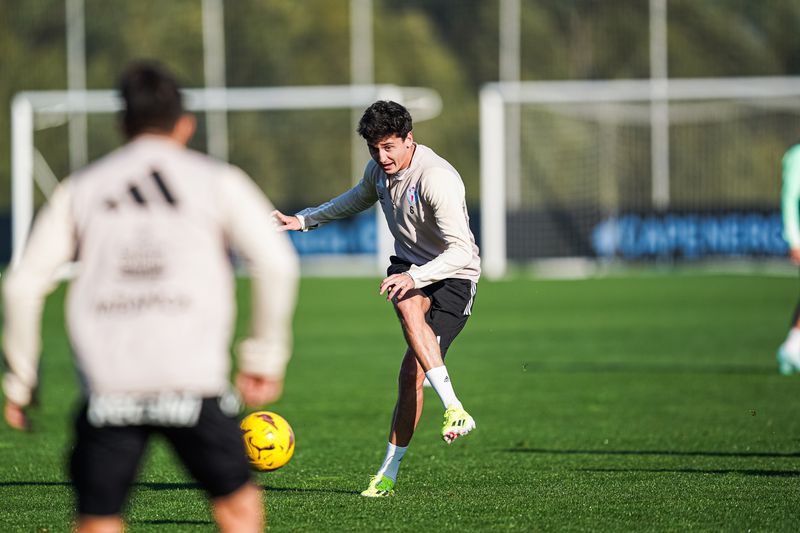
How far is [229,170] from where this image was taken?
417 cm

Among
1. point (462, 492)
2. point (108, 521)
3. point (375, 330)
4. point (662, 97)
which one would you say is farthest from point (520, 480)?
point (662, 97)

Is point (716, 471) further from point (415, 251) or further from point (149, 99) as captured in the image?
point (149, 99)

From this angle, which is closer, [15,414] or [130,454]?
[130,454]

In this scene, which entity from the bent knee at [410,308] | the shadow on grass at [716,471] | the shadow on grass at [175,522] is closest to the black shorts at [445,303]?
the bent knee at [410,308]

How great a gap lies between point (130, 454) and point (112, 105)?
2813cm

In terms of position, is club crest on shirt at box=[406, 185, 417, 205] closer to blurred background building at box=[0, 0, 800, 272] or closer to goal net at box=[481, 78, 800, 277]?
goal net at box=[481, 78, 800, 277]

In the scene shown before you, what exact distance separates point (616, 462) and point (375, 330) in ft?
38.8

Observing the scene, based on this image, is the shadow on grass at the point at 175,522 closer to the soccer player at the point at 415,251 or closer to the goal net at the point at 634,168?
the soccer player at the point at 415,251

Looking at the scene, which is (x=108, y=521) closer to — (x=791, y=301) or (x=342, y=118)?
(x=791, y=301)

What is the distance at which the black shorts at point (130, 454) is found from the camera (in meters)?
4.19

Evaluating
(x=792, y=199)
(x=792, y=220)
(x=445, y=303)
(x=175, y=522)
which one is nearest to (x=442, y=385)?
(x=445, y=303)

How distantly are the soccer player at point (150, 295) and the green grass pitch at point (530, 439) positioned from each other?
2522 mm

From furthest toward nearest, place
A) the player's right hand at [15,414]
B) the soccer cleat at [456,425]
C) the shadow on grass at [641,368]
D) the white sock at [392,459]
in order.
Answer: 1. the shadow on grass at [641,368]
2. the white sock at [392,459]
3. the soccer cleat at [456,425]
4. the player's right hand at [15,414]

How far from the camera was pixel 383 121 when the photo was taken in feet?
23.8
